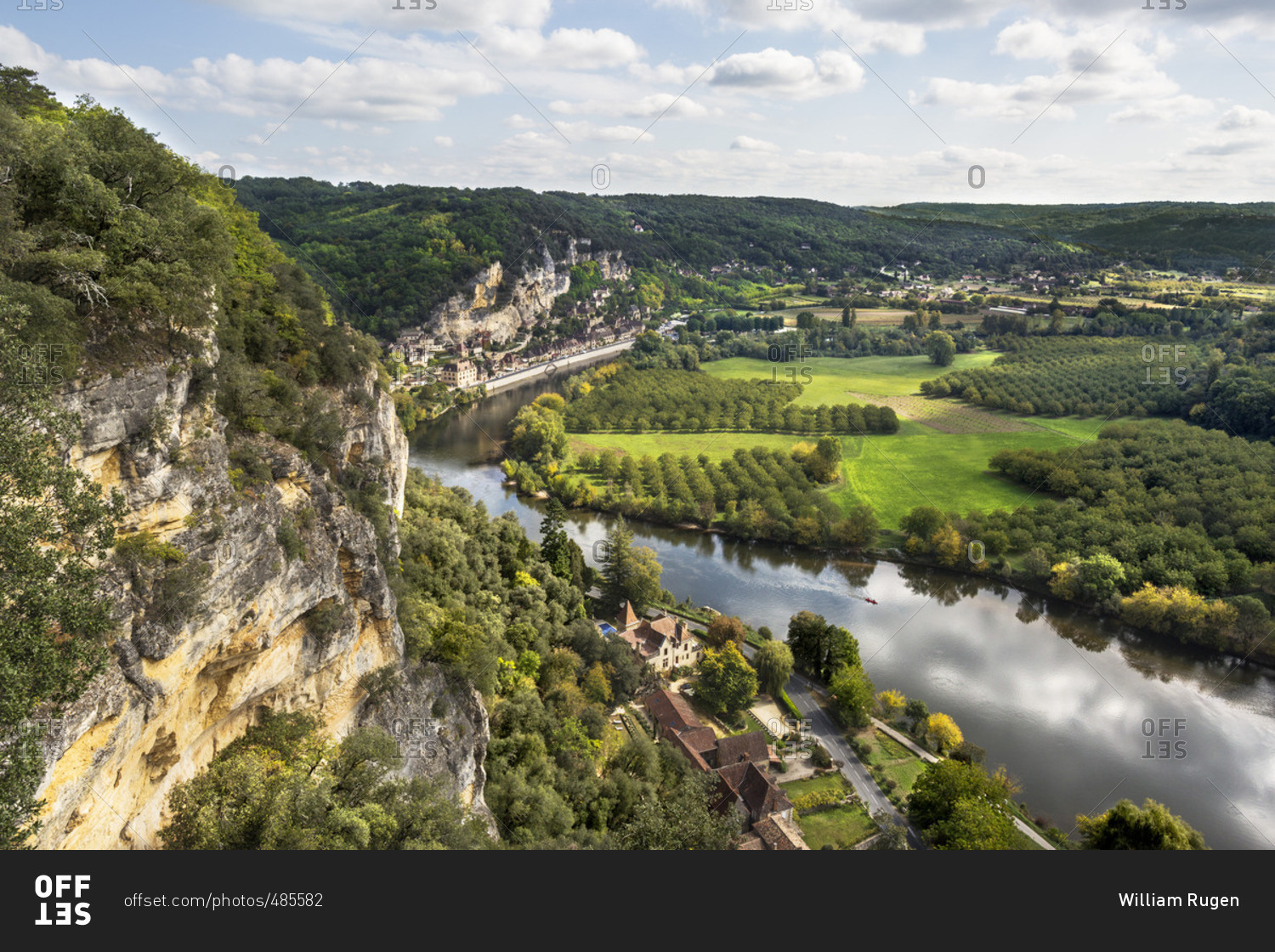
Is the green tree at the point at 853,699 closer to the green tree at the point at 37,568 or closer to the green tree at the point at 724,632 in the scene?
the green tree at the point at 724,632

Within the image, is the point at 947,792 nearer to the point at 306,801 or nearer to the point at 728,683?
the point at 728,683

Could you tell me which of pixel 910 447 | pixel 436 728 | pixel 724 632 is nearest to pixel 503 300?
pixel 910 447

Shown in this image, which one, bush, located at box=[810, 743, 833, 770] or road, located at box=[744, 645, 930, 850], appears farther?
bush, located at box=[810, 743, 833, 770]

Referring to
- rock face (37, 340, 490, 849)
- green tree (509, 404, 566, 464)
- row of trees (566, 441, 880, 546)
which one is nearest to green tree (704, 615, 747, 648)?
row of trees (566, 441, 880, 546)

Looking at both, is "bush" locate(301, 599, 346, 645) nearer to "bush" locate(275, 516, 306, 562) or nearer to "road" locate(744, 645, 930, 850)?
"bush" locate(275, 516, 306, 562)

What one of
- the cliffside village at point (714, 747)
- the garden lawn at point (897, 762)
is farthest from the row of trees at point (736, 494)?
the garden lawn at point (897, 762)
